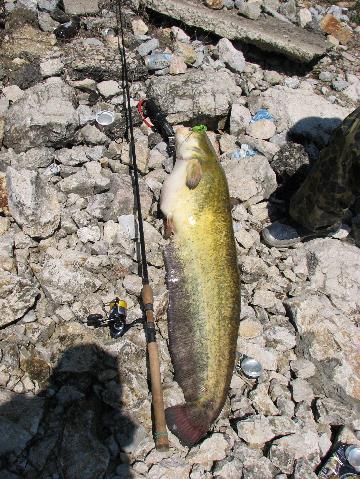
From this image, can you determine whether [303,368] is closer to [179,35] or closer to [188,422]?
[188,422]

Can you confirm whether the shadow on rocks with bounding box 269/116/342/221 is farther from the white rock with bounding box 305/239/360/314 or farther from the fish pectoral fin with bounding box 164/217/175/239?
the fish pectoral fin with bounding box 164/217/175/239

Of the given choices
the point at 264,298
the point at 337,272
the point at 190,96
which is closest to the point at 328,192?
the point at 337,272

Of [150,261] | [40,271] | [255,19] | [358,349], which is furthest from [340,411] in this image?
[255,19]

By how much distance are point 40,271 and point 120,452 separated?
1.54m

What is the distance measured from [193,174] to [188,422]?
2.03 metres

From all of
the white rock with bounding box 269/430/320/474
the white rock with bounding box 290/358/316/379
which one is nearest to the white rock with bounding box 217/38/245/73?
the white rock with bounding box 290/358/316/379

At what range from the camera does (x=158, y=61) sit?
588 cm

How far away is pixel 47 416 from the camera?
3.17 m

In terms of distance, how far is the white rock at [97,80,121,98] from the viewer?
5.42 metres

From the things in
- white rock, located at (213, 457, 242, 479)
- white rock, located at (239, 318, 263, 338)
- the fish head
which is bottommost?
white rock, located at (213, 457, 242, 479)

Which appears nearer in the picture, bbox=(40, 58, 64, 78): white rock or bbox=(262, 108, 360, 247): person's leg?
bbox=(262, 108, 360, 247): person's leg

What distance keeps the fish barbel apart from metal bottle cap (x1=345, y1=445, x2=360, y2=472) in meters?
0.97

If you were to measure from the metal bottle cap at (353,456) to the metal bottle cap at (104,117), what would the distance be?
378cm

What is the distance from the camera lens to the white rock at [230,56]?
245 inches
